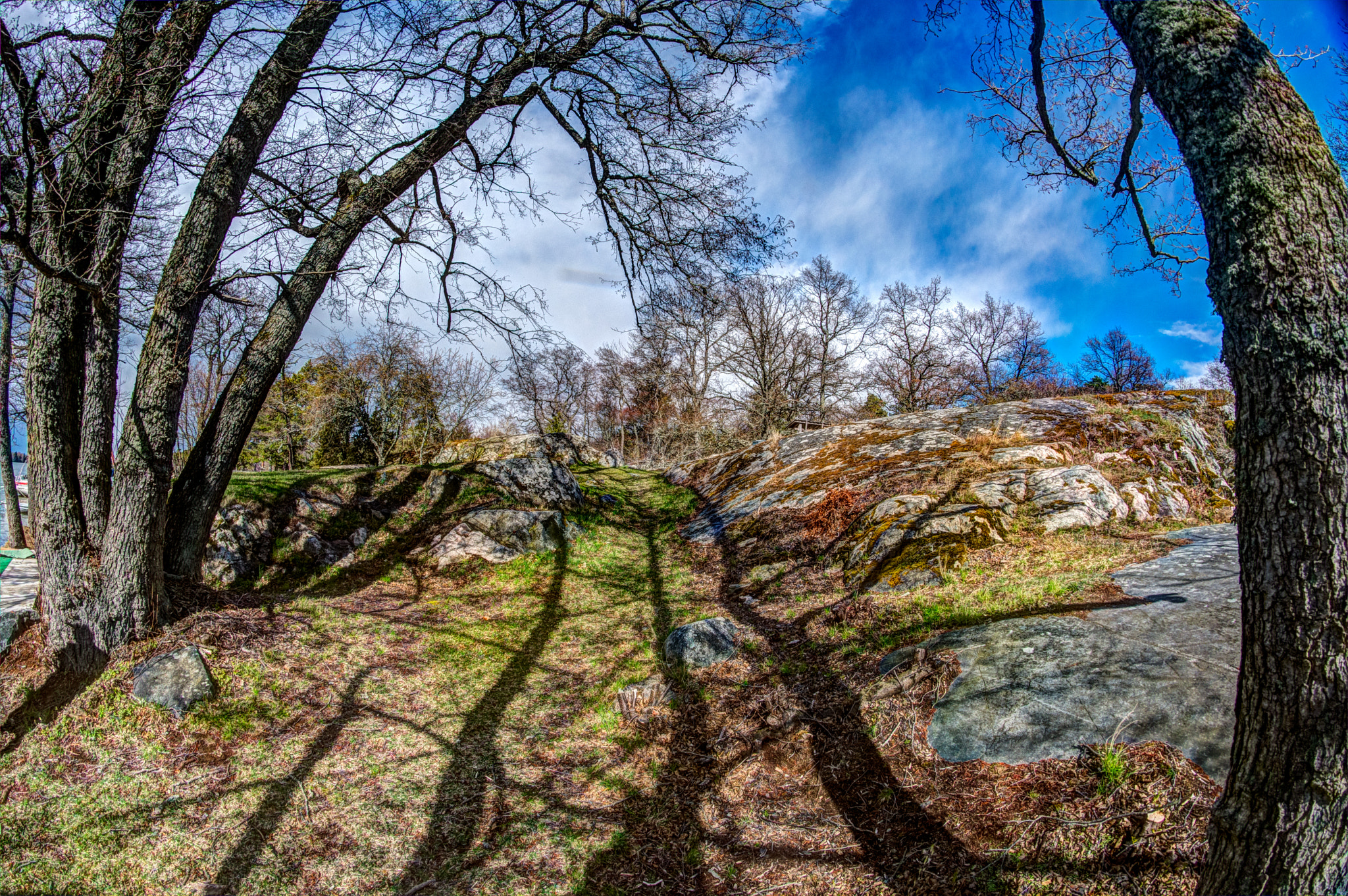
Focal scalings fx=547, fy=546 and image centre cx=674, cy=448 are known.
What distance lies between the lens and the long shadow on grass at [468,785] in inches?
122

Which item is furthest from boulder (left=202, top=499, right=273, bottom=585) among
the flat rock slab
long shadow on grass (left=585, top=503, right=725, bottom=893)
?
the flat rock slab

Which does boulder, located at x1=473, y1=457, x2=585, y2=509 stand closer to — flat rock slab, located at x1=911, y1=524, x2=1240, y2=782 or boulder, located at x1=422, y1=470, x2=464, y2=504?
boulder, located at x1=422, y1=470, x2=464, y2=504

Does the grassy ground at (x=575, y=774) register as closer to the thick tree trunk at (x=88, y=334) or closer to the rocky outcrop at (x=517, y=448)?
the thick tree trunk at (x=88, y=334)

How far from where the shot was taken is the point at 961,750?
118 inches

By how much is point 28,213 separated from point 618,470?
13241 mm

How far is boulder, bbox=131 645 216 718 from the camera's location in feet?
12.6

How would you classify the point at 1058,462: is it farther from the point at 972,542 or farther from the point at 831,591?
the point at 831,591

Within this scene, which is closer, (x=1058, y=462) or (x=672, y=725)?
(x=672, y=725)

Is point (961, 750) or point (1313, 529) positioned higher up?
point (1313, 529)

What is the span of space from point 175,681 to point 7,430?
10034 millimetres

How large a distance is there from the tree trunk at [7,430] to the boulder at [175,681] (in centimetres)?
827

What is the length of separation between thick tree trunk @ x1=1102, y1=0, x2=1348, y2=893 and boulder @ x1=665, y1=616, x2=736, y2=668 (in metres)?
3.39

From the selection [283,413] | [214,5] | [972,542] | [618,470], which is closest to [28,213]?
[214,5]

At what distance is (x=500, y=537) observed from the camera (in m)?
7.82
